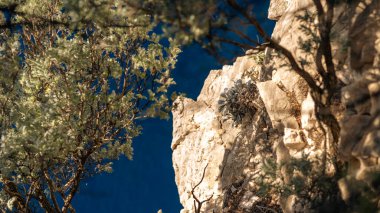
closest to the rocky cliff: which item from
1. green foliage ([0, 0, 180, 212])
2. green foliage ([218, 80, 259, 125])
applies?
green foliage ([218, 80, 259, 125])

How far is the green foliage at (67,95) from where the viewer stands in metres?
12.4

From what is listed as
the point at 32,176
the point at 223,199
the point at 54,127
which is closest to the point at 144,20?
the point at 54,127

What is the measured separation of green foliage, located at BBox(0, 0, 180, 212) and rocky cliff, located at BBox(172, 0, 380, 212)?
2288mm

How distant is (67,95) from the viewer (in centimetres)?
1405

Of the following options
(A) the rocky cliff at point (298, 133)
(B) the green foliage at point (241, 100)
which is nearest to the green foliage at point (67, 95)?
(A) the rocky cliff at point (298, 133)

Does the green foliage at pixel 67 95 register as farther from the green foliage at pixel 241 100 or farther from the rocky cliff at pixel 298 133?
the green foliage at pixel 241 100

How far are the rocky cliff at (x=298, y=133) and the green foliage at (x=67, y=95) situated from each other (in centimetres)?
229

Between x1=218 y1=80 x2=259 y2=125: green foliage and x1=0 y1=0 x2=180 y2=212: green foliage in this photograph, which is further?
x1=218 y1=80 x2=259 y2=125: green foliage

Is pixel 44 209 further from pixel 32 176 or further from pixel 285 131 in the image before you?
pixel 285 131

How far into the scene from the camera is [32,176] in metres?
13.5

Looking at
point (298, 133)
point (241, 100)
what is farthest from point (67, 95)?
point (241, 100)

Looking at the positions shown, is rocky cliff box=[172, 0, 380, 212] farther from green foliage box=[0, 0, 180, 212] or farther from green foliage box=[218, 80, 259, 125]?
green foliage box=[0, 0, 180, 212]

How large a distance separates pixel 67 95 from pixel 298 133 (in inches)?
335

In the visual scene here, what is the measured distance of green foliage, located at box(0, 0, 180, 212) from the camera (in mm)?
12398
